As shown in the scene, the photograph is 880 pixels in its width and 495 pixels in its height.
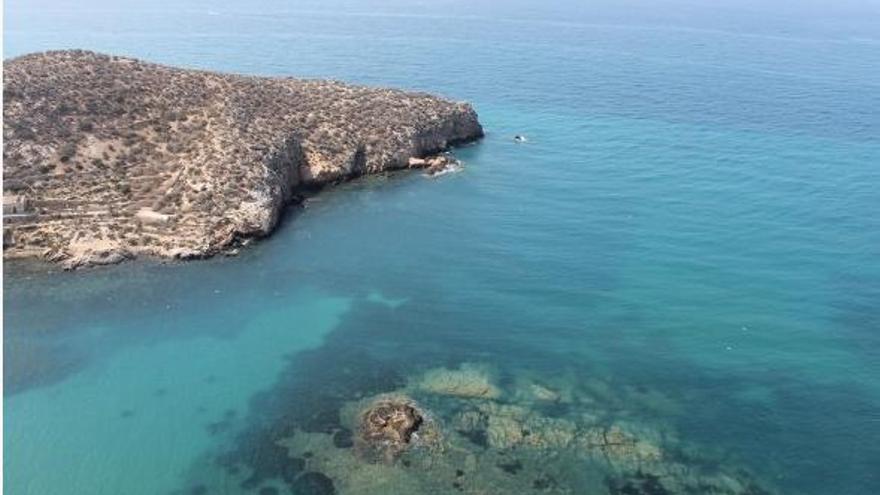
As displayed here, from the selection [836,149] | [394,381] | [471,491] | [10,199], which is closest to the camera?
[471,491]

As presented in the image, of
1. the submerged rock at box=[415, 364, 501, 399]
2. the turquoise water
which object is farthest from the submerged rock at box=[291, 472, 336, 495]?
the submerged rock at box=[415, 364, 501, 399]

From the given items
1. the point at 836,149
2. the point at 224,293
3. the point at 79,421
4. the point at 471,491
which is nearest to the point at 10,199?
the point at 224,293

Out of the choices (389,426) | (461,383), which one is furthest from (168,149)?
(389,426)

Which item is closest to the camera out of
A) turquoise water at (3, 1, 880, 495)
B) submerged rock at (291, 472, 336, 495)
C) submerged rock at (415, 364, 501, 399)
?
submerged rock at (291, 472, 336, 495)

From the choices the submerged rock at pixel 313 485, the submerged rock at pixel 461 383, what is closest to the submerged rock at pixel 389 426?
the submerged rock at pixel 461 383

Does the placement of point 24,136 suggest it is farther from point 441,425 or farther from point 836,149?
point 836,149

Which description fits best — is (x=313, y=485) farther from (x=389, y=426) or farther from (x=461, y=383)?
→ (x=461, y=383)

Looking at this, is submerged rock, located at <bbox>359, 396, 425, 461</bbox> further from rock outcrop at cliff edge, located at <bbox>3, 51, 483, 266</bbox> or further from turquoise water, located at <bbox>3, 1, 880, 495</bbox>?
rock outcrop at cliff edge, located at <bbox>3, 51, 483, 266</bbox>
